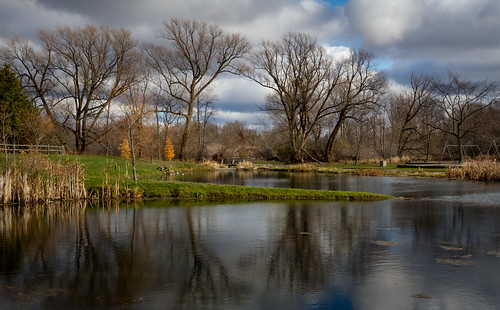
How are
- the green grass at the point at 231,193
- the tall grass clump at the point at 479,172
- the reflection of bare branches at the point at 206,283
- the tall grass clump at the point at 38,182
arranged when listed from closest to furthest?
the reflection of bare branches at the point at 206,283 < the tall grass clump at the point at 38,182 < the green grass at the point at 231,193 < the tall grass clump at the point at 479,172

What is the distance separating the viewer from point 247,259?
29.4ft

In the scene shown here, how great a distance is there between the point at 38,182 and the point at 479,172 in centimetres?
2788

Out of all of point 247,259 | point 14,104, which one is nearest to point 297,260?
point 247,259

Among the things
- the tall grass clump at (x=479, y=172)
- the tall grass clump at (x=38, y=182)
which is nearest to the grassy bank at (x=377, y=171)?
the tall grass clump at (x=479, y=172)

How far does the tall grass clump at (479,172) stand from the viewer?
1134 inches

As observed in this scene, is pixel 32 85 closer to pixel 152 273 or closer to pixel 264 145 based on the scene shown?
pixel 264 145

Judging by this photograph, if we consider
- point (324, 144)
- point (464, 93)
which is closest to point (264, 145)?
point (324, 144)

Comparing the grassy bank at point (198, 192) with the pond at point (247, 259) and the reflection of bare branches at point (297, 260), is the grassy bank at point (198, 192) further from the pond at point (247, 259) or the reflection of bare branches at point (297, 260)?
the reflection of bare branches at point (297, 260)

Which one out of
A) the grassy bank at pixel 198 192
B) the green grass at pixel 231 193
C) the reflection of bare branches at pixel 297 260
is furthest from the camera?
the green grass at pixel 231 193

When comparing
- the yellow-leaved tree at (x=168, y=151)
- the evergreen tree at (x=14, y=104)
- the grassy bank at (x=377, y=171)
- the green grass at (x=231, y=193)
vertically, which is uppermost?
the evergreen tree at (x=14, y=104)

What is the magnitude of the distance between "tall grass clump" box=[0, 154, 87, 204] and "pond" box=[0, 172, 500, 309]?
1568 millimetres

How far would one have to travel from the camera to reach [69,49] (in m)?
45.8

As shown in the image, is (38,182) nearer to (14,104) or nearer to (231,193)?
(231,193)

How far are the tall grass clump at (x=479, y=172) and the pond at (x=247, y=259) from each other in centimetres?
1566
